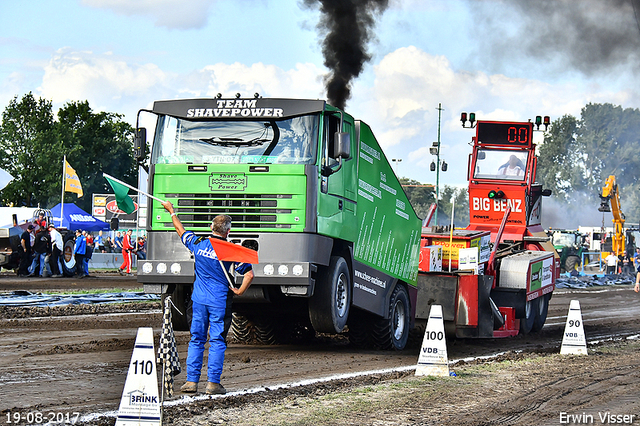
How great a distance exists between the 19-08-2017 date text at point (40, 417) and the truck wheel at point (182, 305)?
403cm

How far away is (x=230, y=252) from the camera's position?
748cm

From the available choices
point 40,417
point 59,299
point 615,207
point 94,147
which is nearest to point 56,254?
point 59,299

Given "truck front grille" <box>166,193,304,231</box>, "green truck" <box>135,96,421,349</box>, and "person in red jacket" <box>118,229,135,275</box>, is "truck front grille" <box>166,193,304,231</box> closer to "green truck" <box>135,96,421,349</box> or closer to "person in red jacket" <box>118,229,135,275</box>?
"green truck" <box>135,96,421,349</box>

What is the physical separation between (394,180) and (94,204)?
39.9 meters

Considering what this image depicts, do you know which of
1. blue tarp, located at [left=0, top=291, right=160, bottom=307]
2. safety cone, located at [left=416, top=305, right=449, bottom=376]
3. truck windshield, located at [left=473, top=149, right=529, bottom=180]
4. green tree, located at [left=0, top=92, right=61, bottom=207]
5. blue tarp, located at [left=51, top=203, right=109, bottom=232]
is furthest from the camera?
green tree, located at [left=0, top=92, right=61, bottom=207]

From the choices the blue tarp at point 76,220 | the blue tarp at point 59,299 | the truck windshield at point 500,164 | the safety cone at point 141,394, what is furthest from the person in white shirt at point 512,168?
the blue tarp at point 76,220

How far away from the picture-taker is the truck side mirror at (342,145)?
1031 cm

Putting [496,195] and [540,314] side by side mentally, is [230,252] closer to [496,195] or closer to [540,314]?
[540,314]

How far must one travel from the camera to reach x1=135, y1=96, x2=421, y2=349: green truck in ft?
33.2

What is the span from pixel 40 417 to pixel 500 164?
13.5 m

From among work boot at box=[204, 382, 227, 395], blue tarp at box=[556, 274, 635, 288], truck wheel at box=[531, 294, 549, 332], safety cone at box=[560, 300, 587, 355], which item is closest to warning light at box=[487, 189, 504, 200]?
truck wheel at box=[531, 294, 549, 332]

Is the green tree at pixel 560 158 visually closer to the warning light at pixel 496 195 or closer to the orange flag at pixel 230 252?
the warning light at pixel 496 195

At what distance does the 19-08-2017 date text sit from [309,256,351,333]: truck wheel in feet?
14.3

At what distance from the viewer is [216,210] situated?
33.6ft
